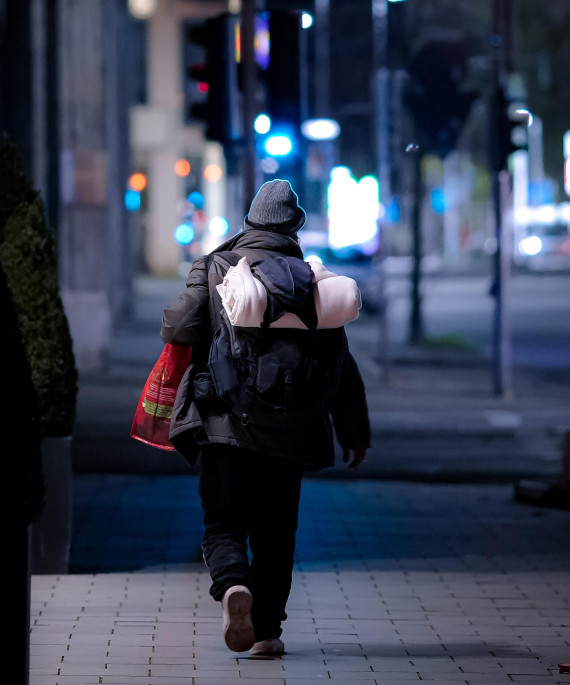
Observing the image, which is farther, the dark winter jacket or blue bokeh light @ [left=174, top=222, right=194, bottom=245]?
blue bokeh light @ [left=174, top=222, right=194, bottom=245]

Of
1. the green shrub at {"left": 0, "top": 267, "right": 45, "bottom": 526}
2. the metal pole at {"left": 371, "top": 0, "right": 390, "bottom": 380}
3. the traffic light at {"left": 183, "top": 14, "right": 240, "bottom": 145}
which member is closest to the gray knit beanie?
the green shrub at {"left": 0, "top": 267, "right": 45, "bottom": 526}

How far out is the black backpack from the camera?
5301mm

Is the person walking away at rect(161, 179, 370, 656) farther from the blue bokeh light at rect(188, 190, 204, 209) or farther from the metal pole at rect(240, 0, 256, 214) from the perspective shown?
the blue bokeh light at rect(188, 190, 204, 209)

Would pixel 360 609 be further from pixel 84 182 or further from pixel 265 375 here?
pixel 84 182

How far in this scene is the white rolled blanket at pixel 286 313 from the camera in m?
5.20

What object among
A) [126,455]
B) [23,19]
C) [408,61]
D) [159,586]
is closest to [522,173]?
[408,61]

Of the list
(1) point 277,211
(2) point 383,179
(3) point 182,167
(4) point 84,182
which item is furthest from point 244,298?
(3) point 182,167

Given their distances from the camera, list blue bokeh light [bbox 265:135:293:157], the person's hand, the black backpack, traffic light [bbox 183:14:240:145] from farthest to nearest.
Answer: blue bokeh light [bbox 265:135:293:157]
traffic light [bbox 183:14:240:145]
the person's hand
the black backpack

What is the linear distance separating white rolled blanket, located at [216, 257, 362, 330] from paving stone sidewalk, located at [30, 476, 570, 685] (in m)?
1.22

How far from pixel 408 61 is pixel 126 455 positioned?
12410 mm

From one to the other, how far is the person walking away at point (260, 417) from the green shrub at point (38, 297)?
5.44 ft

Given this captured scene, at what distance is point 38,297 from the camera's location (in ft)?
23.2

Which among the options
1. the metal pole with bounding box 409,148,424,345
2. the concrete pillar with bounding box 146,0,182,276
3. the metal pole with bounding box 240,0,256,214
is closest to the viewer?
the metal pole with bounding box 240,0,256,214

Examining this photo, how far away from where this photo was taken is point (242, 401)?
5.31m
